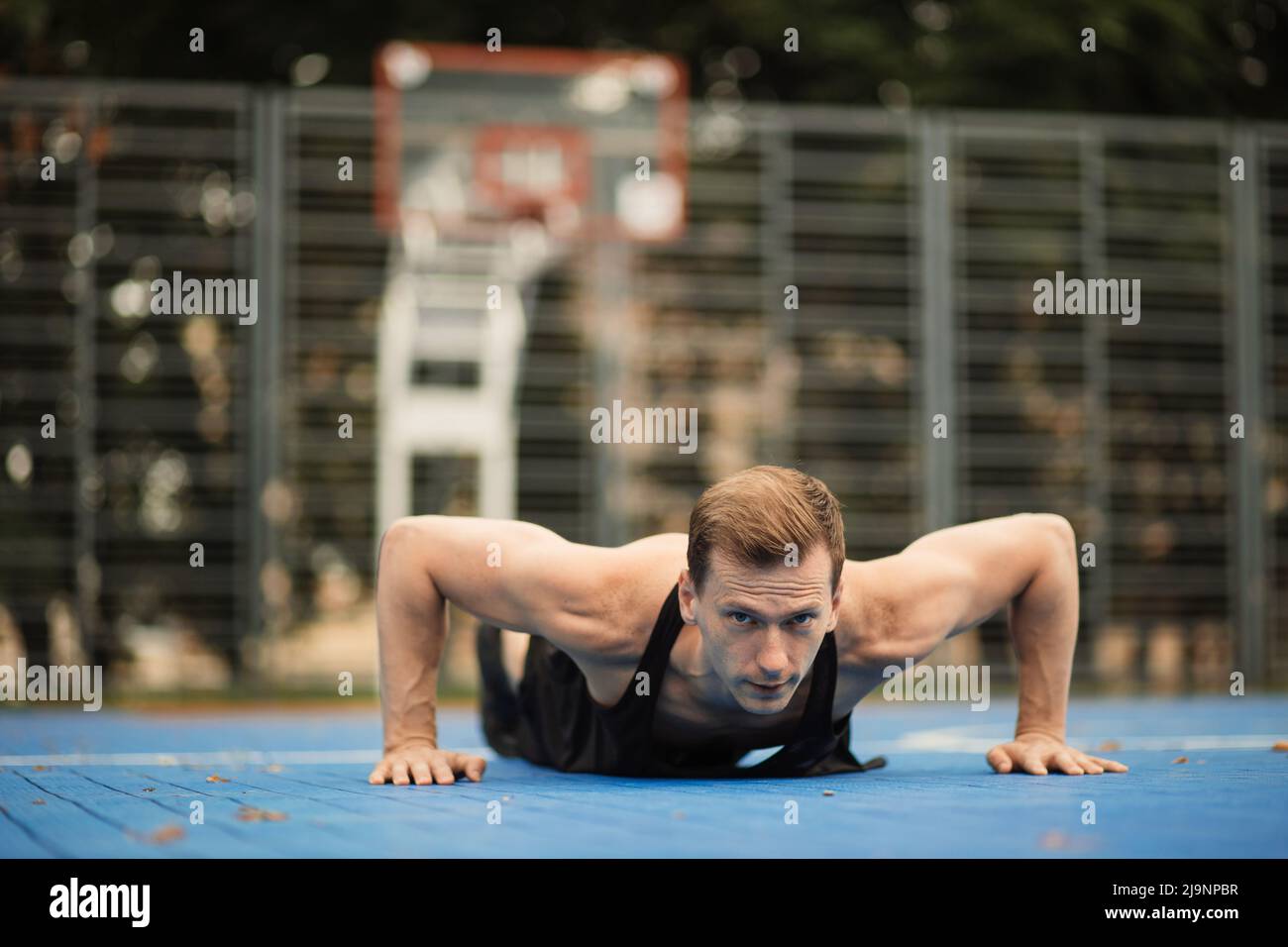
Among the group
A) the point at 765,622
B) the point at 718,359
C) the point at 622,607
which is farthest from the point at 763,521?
the point at 718,359

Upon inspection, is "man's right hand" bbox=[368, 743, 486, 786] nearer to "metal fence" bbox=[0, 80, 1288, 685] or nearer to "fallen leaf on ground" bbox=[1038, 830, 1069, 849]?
"fallen leaf on ground" bbox=[1038, 830, 1069, 849]

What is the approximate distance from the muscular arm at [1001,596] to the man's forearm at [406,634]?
1.12 metres

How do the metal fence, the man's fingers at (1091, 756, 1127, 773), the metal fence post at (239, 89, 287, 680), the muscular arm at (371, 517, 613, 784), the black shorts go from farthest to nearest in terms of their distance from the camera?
the metal fence → the metal fence post at (239, 89, 287, 680) → the black shorts → the man's fingers at (1091, 756, 1127, 773) → the muscular arm at (371, 517, 613, 784)

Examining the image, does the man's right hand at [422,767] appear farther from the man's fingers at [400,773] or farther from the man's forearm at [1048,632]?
the man's forearm at [1048,632]

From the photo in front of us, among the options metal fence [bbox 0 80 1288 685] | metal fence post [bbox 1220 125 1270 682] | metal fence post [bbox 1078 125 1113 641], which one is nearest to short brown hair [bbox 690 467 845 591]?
metal fence [bbox 0 80 1288 685]

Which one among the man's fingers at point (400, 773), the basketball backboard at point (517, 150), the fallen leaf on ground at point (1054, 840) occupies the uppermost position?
the basketball backboard at point (517, 150)

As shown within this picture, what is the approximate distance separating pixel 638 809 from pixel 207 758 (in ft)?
8.26

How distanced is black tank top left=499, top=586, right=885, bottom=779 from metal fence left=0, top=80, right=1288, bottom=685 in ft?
17.4

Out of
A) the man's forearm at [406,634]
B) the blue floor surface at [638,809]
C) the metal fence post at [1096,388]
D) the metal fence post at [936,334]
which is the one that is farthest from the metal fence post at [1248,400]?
the man's forearm at [406,634]

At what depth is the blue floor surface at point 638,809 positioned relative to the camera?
271cm

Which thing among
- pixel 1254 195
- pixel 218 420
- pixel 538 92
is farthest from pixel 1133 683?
pixel 218 420

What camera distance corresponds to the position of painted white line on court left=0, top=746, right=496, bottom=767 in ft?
16.4

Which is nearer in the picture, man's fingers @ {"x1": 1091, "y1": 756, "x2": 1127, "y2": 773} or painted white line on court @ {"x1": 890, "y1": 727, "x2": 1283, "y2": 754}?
man's fingers @ {"x1": 1091, "y1": 756, "x2": 1127, "y2": 773}

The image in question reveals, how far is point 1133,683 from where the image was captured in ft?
33.4
